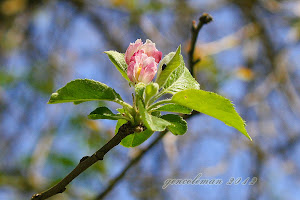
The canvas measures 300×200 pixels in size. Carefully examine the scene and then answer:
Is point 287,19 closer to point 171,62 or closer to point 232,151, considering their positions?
point 232,151

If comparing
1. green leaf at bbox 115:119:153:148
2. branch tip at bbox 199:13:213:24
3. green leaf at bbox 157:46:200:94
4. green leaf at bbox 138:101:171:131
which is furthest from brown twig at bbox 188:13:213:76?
green leaf at bbox 138:101:171:131

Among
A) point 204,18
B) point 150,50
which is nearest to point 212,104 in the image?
point 150,50

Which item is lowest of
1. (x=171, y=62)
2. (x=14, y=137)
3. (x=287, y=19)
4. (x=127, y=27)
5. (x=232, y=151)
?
(x=232, y=151)

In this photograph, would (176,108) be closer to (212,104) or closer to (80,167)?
(212,104)

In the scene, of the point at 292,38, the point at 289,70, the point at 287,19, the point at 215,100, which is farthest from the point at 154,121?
the point at 289,70

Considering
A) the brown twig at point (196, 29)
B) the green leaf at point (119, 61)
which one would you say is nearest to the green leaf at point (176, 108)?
the green leaf at point (119, 61)
